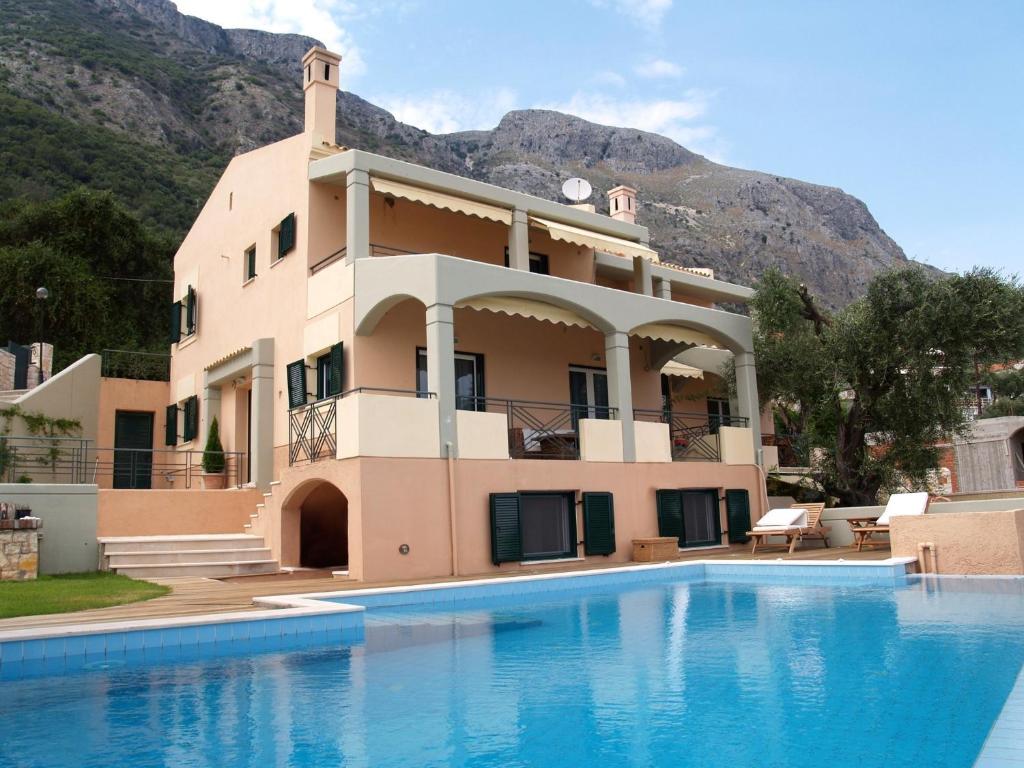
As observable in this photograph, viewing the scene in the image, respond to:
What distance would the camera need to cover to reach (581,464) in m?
18.1

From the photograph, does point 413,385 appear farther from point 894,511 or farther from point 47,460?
point 894,511

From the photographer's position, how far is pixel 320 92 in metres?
19.8

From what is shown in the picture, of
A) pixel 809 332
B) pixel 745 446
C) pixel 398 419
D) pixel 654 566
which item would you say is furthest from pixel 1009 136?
pixel 398 419

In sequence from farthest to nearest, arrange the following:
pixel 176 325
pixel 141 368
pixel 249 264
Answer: pixel 141 368
pixel 176 325
pixel 249 264

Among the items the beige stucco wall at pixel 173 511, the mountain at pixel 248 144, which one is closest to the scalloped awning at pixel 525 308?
the beige stucco wall at pixel 173 511

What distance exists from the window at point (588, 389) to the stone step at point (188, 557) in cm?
898

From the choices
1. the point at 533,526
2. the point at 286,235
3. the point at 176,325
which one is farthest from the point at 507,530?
the point at 176,325

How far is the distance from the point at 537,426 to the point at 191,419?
31.8ft

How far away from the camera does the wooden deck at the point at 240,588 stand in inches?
382

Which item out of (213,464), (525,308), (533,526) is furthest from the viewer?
(213,464)

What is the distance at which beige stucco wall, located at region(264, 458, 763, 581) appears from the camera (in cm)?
1482

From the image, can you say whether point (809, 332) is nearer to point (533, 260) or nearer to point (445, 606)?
point (533, 260)

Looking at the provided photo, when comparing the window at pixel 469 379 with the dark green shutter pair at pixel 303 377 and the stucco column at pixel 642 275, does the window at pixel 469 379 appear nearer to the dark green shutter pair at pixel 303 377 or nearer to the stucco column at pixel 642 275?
the dark green shutter pair at pixel 303 377

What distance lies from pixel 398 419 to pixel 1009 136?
932 inches
